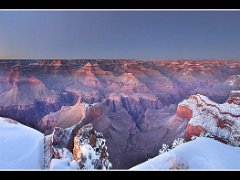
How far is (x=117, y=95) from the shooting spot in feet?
12.3

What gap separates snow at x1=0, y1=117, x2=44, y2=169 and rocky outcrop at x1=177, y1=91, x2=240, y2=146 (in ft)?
4.27

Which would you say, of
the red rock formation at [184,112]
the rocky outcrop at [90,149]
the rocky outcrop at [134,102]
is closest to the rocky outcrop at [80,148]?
the rocky outcrop at [90,149]

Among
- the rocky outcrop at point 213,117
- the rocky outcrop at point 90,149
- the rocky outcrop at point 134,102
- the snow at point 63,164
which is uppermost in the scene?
the rocky outcrop at point 134,102

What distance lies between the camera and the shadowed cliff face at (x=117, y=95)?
369 centimetres

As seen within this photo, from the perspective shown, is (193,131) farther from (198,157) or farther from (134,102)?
(134,102)

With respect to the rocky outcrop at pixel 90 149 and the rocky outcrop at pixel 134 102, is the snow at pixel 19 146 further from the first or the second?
the rocky outcrop at pixel 134 102

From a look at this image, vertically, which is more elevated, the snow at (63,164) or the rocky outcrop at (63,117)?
the rocky outcrop at (63,117)

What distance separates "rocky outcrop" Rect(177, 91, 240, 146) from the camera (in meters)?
3.71

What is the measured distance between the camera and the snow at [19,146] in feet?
11.9

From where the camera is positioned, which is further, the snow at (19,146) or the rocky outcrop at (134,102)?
the rocky outcrop at (134,102)

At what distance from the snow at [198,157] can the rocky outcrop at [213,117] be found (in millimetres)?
83

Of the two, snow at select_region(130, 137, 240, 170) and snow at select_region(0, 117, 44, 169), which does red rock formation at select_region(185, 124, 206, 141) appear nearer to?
snow at select_region(130, 137, 240, 170)
